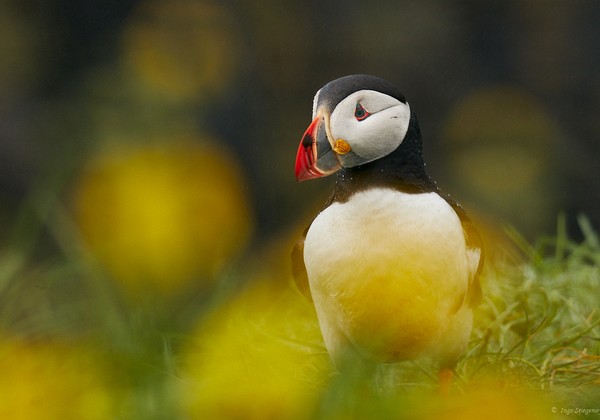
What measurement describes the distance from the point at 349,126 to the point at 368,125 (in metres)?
0.04

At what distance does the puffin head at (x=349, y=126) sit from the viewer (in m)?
1.81


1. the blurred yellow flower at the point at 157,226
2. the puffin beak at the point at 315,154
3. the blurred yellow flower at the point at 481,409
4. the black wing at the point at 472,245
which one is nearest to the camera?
the blurred yellow flower at the point at 481,409

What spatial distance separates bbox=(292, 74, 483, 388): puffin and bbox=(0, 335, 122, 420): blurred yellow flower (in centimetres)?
51

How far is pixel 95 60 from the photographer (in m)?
5.12

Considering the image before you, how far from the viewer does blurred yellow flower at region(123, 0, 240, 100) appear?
4609 mm

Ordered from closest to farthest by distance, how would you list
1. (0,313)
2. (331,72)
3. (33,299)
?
(0,313)
(33,299)
(331,72)

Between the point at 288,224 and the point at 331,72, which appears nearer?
the point at 288,224

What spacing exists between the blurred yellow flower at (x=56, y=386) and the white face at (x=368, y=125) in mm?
595

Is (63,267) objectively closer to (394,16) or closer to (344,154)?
(344,154)

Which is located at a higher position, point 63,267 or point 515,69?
point 63,267

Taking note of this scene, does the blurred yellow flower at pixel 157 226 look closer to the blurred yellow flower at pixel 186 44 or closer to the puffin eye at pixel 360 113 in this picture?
the puffin eye at pixel 360 113

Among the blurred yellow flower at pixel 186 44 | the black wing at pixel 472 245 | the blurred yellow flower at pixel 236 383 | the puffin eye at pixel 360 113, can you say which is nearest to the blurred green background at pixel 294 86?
the blurred yellow flower at pixel 186 44

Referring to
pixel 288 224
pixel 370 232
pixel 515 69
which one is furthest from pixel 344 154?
pixel 515 69

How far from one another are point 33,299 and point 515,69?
3837 mm
